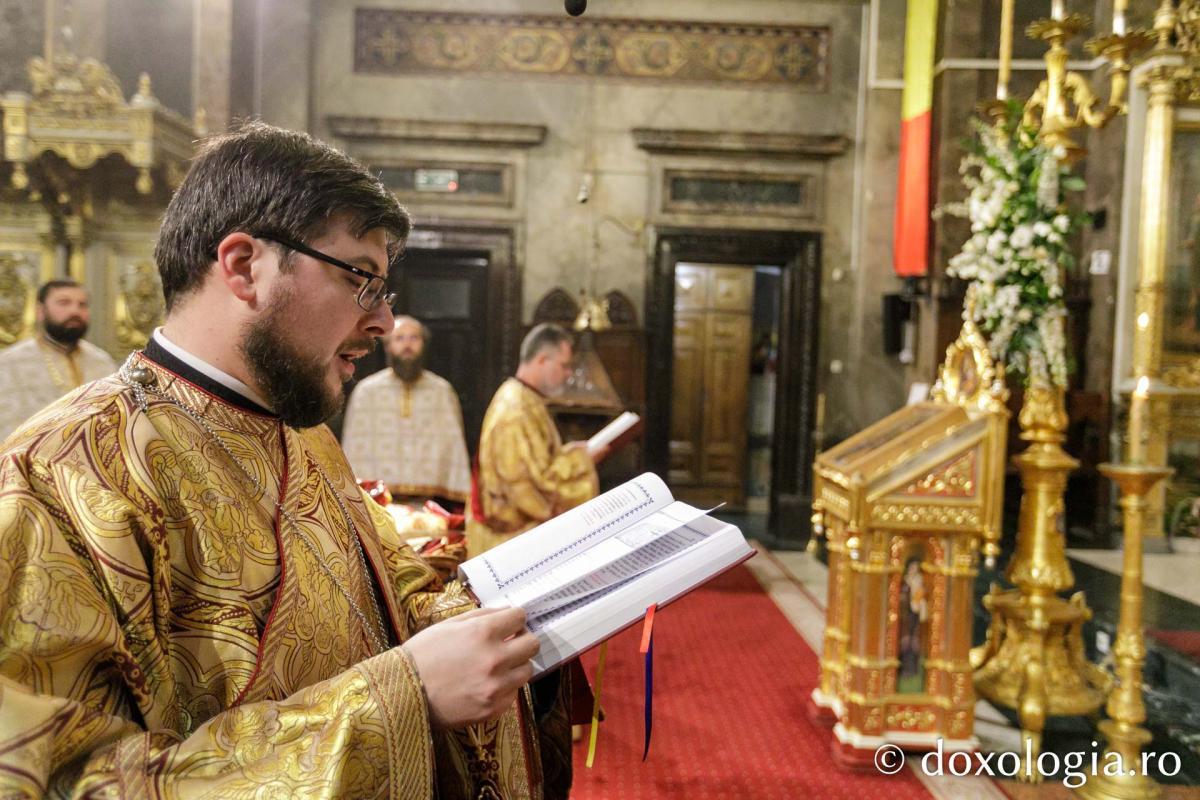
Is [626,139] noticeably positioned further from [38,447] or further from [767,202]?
[38,447]

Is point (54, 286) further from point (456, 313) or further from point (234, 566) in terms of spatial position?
point (234, 566)

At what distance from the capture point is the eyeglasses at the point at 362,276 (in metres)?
1.20

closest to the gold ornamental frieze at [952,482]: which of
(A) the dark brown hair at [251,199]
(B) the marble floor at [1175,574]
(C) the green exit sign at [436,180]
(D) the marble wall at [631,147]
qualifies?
(B) the marble floor at [1175,574]

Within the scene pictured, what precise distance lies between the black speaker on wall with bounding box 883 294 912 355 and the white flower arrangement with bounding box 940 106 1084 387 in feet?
15.5

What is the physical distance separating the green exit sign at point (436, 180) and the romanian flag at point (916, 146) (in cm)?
442

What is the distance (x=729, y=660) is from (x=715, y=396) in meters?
6.58

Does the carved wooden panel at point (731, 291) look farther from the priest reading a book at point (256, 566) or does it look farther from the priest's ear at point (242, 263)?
the priest's ear at point (242, 263)

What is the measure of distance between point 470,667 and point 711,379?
406 inches

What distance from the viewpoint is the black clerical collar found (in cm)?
123

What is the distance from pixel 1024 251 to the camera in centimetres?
374

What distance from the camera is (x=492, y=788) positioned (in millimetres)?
1436

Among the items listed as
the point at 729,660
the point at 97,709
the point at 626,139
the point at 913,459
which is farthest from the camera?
the point at 626,139

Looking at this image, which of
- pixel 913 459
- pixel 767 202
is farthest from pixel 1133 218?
pixel 913 459

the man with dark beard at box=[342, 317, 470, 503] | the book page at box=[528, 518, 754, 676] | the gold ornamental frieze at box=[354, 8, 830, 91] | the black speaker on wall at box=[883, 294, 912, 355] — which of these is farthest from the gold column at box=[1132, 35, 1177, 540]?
the gold ornamental frieze at box=[354, 8, 830, 91]
